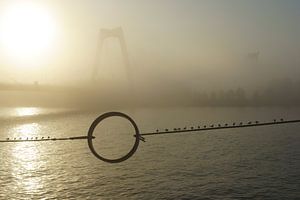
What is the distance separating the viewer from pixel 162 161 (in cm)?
13588

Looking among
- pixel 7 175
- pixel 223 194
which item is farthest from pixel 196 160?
pixel 7 175

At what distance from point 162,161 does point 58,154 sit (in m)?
54.7

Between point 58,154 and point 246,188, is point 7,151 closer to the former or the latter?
point 58,154

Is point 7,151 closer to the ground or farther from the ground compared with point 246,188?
farther from the ground

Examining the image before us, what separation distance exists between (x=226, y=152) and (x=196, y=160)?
78.8 feet

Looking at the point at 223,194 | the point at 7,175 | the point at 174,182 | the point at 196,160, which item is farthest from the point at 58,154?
the point at 223,194

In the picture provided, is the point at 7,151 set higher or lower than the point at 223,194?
higher

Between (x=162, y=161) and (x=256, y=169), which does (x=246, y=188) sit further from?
(x=162, y=161)

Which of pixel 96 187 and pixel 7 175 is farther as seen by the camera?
pixel 7 175

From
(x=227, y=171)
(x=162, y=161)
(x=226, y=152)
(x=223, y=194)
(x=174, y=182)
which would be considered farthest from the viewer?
(x=226, y=152)

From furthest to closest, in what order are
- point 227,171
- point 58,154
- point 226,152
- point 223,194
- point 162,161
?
point 58,154 → point 226,152 → point 162,161 → point 227,171 → point 223,194

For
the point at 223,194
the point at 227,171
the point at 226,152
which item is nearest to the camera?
the point at 223,194

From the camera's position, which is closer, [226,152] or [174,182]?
[174,182]

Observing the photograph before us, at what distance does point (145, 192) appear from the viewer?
308ft
